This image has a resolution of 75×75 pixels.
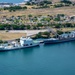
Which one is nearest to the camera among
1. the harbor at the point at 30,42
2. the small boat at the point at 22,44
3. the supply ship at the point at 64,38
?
the small boat at the point at 22,44

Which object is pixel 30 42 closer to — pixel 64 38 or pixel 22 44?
pixel 22 44

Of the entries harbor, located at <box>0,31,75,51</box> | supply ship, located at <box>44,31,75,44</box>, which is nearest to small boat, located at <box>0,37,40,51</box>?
harbor, located at <box>0,31,75,51</box>

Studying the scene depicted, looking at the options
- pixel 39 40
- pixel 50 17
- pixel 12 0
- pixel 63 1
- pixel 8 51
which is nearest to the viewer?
pixel 8 51

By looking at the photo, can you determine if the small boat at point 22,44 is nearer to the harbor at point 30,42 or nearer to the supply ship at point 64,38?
the harbor at point 30,42

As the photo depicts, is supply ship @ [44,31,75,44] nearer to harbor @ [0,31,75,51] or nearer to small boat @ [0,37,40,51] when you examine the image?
harbor @ [0,31,75,51]

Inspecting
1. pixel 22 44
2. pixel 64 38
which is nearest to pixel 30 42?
pixel 22 44

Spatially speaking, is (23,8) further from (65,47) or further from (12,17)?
(65,47)

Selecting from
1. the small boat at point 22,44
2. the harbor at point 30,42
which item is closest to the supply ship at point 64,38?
the harbor at point 30,42

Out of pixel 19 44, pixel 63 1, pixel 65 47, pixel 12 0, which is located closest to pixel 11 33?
pixel 19 44

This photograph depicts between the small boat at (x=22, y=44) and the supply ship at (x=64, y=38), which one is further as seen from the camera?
the supply ship at (x=64, y=38)
